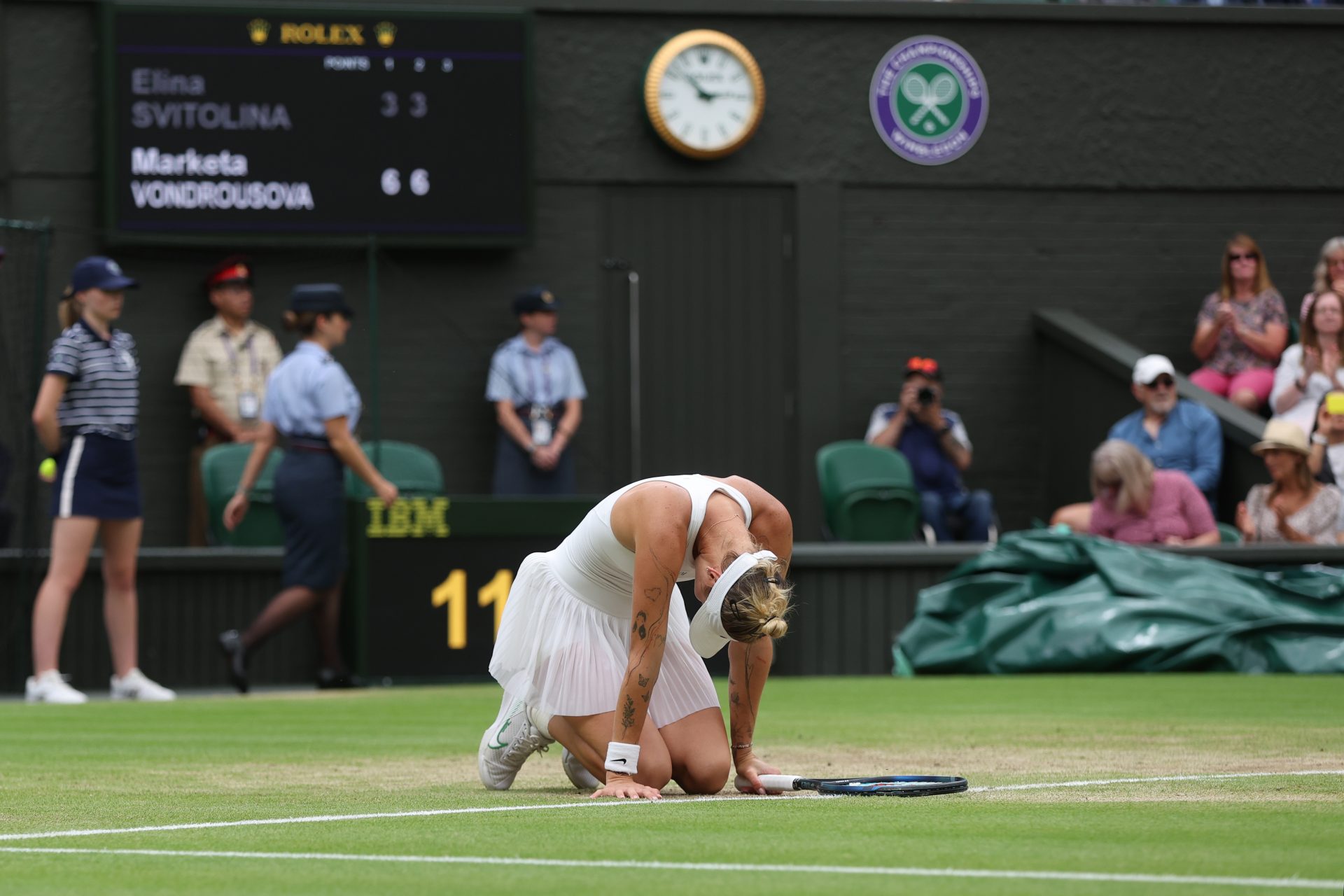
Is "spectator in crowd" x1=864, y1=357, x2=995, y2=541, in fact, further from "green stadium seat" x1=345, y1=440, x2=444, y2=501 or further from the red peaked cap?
"green stadium seat" x1=345, y1=440, x2=444, y2=501

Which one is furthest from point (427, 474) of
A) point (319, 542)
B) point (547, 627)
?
point (547, 627)

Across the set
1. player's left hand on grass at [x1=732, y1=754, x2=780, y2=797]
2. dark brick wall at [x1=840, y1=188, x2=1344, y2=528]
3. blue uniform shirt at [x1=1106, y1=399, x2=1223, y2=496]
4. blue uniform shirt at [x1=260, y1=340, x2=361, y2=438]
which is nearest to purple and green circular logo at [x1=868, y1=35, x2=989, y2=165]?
dark brick wall at [x1=840, y1=188, x2=1344, y2=528]

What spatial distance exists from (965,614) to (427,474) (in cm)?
383

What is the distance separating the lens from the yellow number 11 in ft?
42.7

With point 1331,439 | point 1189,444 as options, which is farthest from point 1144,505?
point 1331,439

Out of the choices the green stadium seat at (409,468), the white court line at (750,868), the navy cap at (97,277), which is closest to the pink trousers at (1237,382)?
the green stadium seat at (409,468)

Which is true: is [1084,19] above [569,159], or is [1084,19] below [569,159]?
above

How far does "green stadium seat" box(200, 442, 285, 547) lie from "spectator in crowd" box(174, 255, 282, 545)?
544 millimetres

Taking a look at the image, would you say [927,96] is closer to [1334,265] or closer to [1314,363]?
[1334,265]

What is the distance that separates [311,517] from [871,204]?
697cm

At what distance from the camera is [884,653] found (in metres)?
14.1

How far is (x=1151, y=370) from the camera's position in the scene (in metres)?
14.6

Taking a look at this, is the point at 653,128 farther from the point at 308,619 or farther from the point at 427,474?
the point at 308,619

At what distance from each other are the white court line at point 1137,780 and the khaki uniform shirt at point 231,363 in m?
9.61
